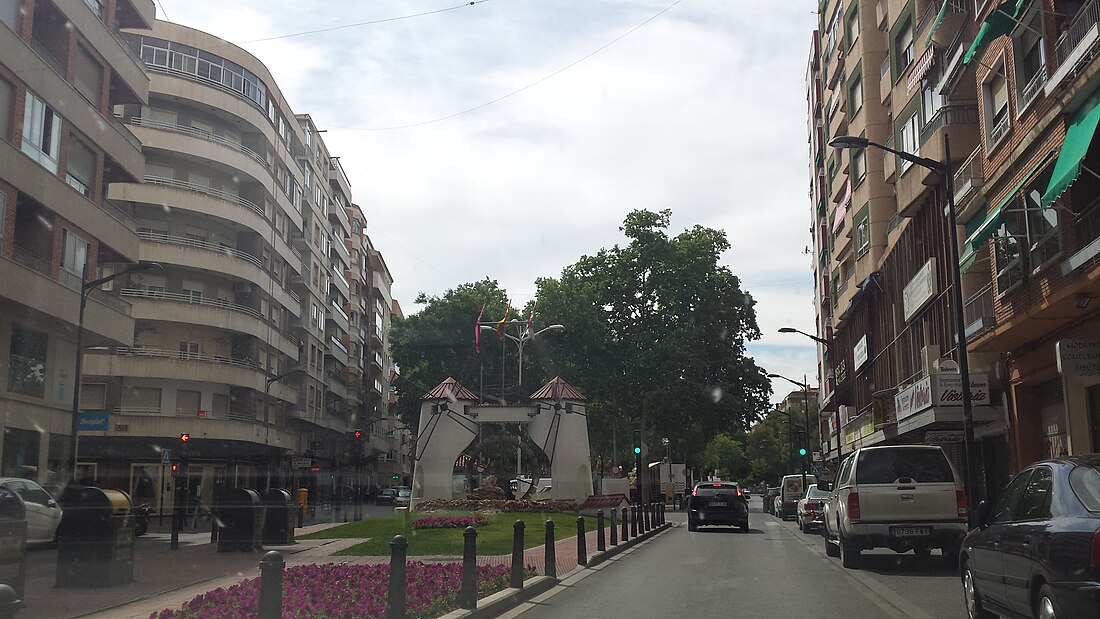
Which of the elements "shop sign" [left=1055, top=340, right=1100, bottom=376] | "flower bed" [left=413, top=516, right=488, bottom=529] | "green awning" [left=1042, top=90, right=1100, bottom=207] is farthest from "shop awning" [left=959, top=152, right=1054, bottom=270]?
"flower bed" [left=413, top=516, right=488, bottom=529]

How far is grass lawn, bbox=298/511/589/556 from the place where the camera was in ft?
65.3

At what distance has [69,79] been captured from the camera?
94.9ft

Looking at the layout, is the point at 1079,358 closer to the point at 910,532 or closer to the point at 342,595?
the point at 910,532

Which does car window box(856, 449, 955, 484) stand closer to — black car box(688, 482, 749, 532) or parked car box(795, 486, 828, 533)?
parked car box(795, 486, 828, 533)

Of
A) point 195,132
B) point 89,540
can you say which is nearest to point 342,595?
point 89,540

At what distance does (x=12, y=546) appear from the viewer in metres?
11.1

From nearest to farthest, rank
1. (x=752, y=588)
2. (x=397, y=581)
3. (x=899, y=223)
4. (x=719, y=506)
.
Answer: (x=397, y=581) → (x=752, y=588) → (x=719, y=506) → (x=899, y=223)

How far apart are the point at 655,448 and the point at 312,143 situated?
3082cm

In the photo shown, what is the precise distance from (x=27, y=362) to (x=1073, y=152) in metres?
26.1

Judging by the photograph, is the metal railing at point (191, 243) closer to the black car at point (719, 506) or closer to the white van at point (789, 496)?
the black car at point (719, 506)

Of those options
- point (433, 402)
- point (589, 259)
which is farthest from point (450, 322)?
point (433, 402)

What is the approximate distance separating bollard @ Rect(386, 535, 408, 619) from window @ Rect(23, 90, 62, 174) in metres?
22.0

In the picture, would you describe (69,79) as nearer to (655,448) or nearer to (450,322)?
(450,322)

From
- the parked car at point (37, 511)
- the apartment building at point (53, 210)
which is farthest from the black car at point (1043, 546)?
the apartment building at point (53, 210)
